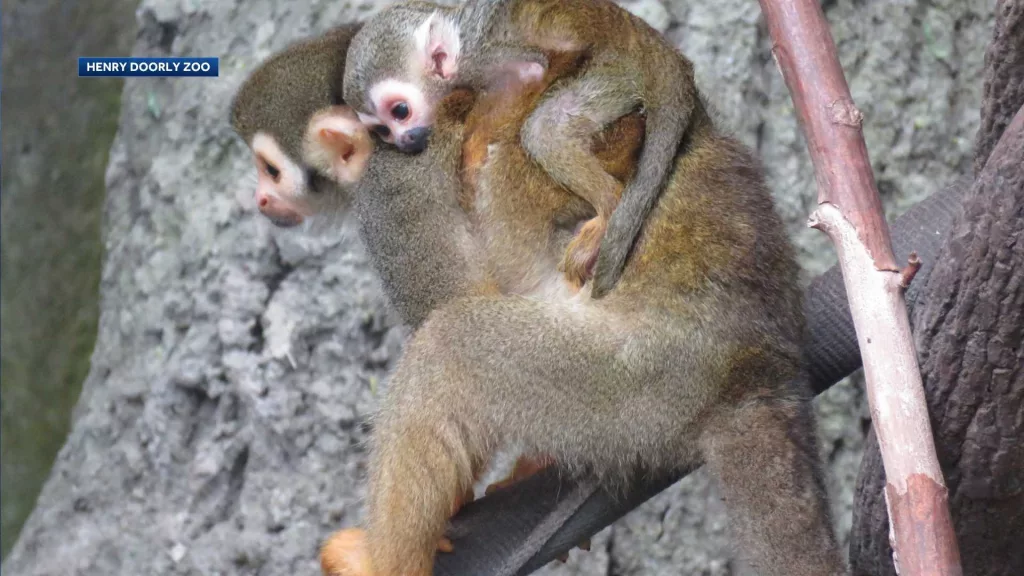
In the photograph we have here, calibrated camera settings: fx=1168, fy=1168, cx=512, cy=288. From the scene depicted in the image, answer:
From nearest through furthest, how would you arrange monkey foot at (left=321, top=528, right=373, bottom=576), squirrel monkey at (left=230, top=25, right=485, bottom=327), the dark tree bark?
the dark tree bark
monkey foot at (left=321, top=528, right=373, bottom=576)
squirrel monkey at (left=230, top=25, right=485, bottom=327)

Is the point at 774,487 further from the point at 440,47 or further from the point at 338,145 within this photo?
the point at 338,145

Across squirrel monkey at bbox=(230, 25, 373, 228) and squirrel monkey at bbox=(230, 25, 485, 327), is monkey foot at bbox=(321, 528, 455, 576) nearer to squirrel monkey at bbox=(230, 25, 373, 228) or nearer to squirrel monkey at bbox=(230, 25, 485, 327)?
squirrel monkey at bbox=(230, 25, 485, 327)

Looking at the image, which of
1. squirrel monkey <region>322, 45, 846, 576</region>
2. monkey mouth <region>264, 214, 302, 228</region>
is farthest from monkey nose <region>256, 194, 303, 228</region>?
squirrel monkey <region>322, 45, 846, 576</region>

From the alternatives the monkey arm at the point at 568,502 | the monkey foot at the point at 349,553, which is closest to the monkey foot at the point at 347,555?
the monkey foot at the point at 349,553

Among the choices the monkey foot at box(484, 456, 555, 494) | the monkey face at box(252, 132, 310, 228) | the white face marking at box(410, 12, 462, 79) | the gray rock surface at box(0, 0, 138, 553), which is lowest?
the gray rock surface at box(0, 0, 138, 553)

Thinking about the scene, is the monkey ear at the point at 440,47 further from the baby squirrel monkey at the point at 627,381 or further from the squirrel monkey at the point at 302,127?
the baby squirrel monkey at the point at 627,381

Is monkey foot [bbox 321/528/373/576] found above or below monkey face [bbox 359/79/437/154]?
below

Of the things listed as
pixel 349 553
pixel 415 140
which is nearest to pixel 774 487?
pixel 349 553
